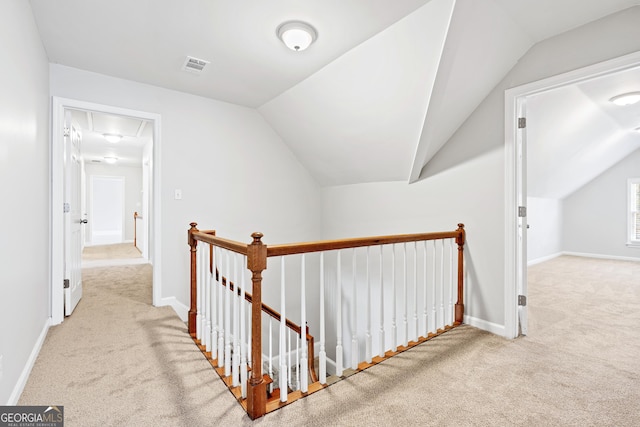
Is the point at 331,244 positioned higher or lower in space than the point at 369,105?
lower

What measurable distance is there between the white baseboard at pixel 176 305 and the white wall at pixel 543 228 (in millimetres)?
5966

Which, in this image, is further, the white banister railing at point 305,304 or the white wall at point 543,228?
the white wall at point 543,228

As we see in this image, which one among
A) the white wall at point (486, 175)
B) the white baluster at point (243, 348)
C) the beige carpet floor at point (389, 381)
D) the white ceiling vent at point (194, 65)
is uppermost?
the white ceiling vent at point (194, 65)

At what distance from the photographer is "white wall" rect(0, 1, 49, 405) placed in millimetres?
1489

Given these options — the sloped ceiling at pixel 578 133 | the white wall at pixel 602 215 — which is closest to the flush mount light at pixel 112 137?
the sloped ceiling at pixel 578 133

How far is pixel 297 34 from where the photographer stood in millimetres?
2156

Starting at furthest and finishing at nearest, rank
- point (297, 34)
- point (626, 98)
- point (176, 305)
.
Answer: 1. point (626, 98)
2. point (176, 305)
3. point (297, 34)

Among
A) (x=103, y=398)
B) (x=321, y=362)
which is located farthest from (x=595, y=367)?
(x=103, y=398)

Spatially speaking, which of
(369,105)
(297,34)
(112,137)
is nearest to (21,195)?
(297,34)

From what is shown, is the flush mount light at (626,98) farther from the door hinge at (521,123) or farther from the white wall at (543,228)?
the white wall at (543,228)

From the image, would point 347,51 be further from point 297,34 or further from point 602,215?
point 602,215

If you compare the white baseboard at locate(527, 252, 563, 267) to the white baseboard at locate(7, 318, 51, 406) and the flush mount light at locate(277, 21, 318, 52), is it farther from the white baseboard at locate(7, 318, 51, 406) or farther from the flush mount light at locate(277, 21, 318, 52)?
the white baseboard at locate(7, 318, 51, 406)

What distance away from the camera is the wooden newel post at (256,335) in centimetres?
154

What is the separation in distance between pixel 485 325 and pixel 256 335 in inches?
83.0
